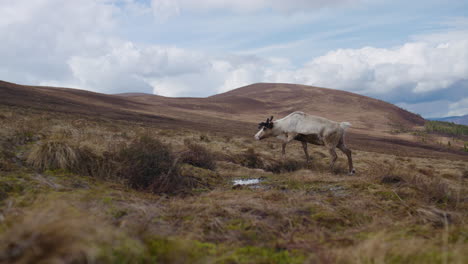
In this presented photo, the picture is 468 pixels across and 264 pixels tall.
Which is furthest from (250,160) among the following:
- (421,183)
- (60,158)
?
(60,158)

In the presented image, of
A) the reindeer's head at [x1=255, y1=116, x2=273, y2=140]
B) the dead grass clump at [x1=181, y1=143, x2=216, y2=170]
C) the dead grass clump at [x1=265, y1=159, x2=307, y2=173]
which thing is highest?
the reindeer's head at [x1=255, y1=116, x2=273, y2=140]

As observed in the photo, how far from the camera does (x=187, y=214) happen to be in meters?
5.79

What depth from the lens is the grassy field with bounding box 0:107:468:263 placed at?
3.39 metres

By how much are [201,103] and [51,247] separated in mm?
83308

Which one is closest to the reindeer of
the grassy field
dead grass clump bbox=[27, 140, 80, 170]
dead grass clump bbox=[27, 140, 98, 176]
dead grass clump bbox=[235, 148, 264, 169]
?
dead grass clump bbox=[235, 148, 264, 169]

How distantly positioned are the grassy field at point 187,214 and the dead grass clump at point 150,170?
25 millimetres

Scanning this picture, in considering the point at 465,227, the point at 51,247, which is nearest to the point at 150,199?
the point at 51,247

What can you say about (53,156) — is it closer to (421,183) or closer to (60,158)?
(60,158)

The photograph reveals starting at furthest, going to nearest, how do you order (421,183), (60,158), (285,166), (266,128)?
(266,128) → (285,166) → (421,183) → (60,158)

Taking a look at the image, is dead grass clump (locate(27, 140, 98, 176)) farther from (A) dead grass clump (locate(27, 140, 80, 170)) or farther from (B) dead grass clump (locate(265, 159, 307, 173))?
(B) dead grass clump (locate(265, 159, 307, 173))

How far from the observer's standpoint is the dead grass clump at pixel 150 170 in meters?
8.01

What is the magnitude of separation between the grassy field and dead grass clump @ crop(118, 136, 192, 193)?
25mm

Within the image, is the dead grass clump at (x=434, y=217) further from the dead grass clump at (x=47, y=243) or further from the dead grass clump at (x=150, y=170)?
the dead grass clump at (x=47, y=243)

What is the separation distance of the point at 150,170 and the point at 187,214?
2.86m
